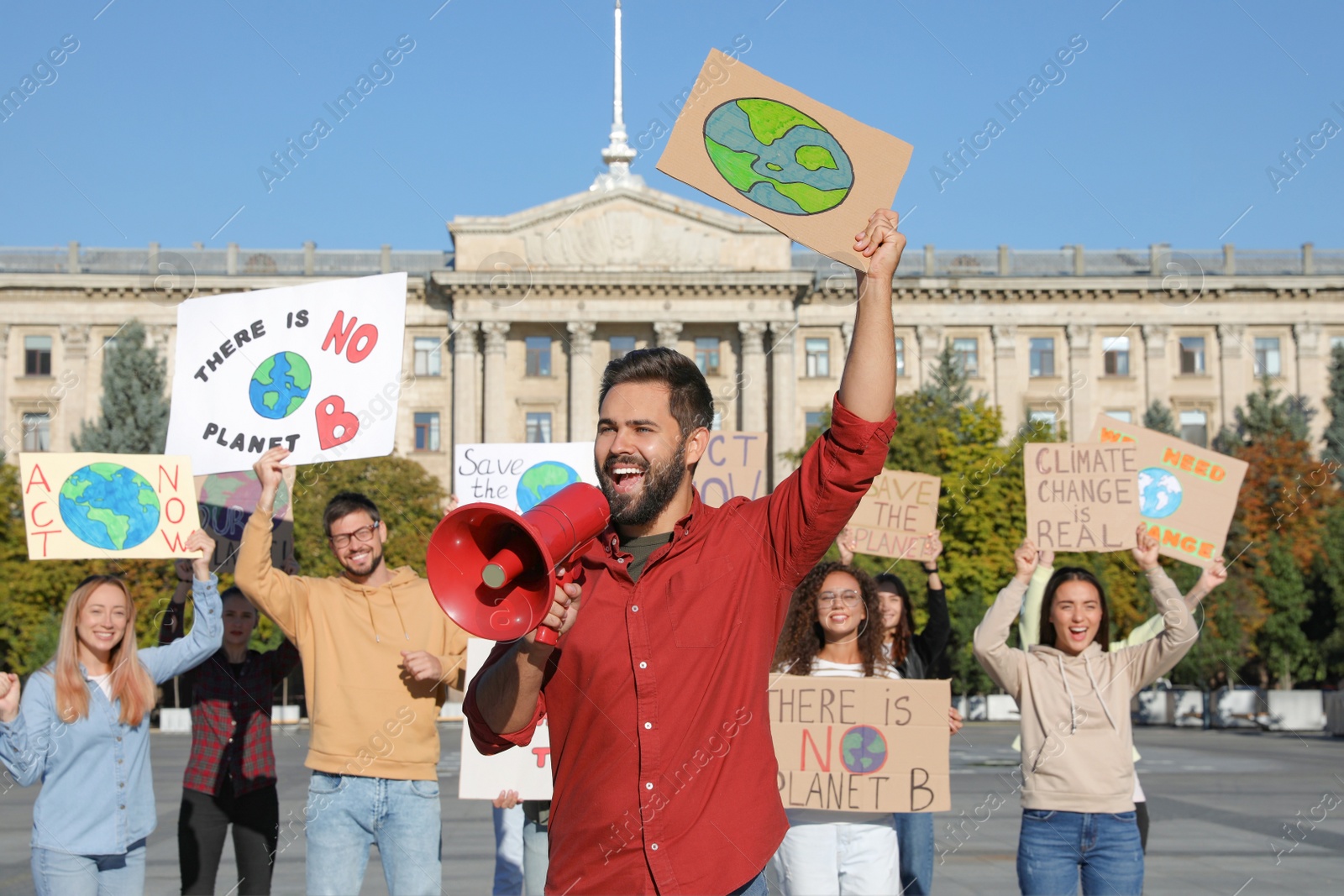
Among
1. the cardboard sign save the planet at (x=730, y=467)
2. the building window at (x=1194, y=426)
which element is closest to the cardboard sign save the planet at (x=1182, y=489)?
the cardboard sign save the planet at (x=730, y=467)

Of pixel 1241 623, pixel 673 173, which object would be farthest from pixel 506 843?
pixel 1241 623

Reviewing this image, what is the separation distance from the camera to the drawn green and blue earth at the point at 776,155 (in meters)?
3.90

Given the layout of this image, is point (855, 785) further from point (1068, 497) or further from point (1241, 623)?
point (1241, 623)

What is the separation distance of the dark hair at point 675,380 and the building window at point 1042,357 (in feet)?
206

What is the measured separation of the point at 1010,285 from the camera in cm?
6412

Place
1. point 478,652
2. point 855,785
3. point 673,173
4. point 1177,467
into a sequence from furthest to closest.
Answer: point 1177,467 < point 478,652 < point 855,785 < point 673,173

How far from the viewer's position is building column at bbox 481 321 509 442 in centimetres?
6097

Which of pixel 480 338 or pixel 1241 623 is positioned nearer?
pixel 1241 623

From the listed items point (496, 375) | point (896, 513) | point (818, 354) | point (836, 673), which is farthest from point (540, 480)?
point (818, 354)

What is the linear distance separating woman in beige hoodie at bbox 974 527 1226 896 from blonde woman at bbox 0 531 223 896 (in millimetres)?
3462

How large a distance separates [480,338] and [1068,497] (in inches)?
2166

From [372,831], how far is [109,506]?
2488 mm

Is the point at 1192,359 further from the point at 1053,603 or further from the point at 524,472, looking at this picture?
the point at 1053,603

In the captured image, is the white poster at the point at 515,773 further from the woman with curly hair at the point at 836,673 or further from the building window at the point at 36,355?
the building window at the point at 36,355
